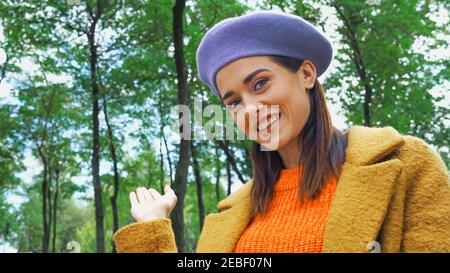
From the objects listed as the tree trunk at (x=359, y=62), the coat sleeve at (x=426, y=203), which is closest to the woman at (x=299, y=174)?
the coat sleeve at (x=426, y=203)

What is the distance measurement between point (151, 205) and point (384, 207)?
2.43 feet

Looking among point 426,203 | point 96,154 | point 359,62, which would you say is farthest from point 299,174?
point 96,154

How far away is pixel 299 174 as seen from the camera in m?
1.89

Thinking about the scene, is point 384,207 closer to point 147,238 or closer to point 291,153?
point 291,153

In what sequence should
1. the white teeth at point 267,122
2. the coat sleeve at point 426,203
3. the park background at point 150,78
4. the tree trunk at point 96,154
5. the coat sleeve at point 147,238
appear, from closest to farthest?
the coat sleeve at point 426,203, the coat sleeve at point 147,238, the white teeth at point 267,122, the park background at point 150,78, the tree trunk at point 96,154

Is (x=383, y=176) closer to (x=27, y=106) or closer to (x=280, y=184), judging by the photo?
(x=280, y=184)

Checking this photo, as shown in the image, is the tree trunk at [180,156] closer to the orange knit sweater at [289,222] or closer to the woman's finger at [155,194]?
the orange knit sweater at [289,222]

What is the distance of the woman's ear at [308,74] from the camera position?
1.86 m

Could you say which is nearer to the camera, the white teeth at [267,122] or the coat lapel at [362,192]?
the coat lapel at [362,192]

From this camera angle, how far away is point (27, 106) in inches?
573

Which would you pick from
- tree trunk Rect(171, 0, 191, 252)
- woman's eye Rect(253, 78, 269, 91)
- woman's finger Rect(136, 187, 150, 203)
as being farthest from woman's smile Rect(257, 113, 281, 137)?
tree trunk Rect(171, 0, 191, 252)

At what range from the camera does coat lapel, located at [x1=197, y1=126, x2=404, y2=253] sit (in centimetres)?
149

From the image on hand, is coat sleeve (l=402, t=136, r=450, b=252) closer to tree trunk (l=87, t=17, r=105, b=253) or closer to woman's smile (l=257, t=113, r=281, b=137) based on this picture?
woman's smile (l=257, t=113, r=281, b=137)
